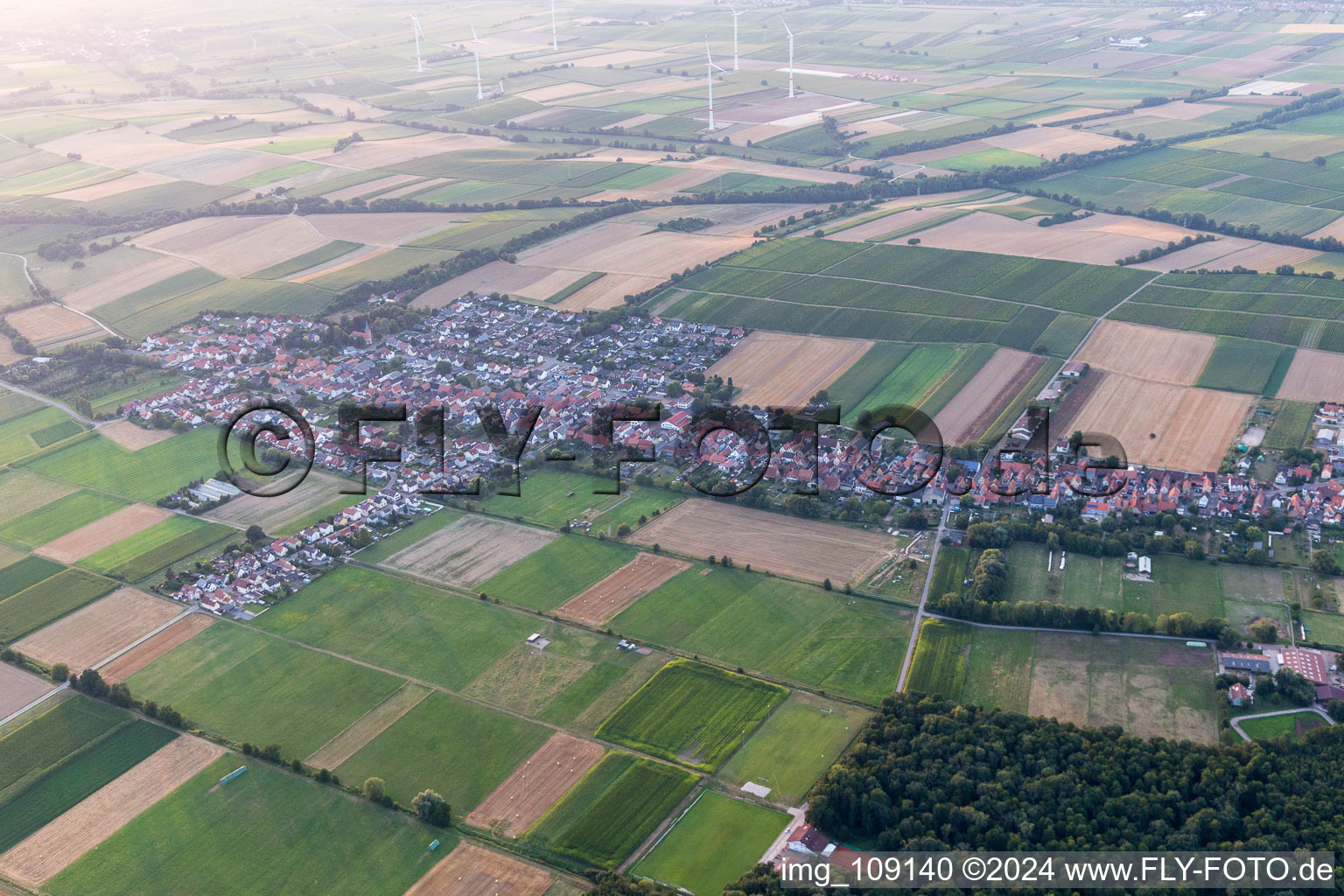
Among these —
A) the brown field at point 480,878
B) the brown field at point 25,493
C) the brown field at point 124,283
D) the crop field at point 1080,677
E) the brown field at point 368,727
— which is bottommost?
the brown field at point 480,878

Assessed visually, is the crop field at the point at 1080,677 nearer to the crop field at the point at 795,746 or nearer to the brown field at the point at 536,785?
the crop field at the point at 795,746

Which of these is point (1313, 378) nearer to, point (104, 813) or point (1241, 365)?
point (1241, 365)

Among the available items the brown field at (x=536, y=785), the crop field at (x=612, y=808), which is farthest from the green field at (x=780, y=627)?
the brown field at (x=536, y=785)

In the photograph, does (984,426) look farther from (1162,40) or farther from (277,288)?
(1162,40)

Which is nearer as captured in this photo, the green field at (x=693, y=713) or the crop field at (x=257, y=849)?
the crop field at (x=257, y=849)

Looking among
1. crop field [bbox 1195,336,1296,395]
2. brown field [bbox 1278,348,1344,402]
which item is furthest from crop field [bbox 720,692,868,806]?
brown field [bbox 1278,348,1344,402]

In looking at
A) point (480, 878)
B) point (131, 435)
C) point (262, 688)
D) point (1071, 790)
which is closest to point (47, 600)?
point (262, 688)

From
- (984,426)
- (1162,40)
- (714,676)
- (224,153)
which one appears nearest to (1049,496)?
(984,426)

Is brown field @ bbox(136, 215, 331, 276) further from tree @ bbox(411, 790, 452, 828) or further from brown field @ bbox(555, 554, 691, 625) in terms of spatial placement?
tree @ bbox(411, 790, 452, 828)
